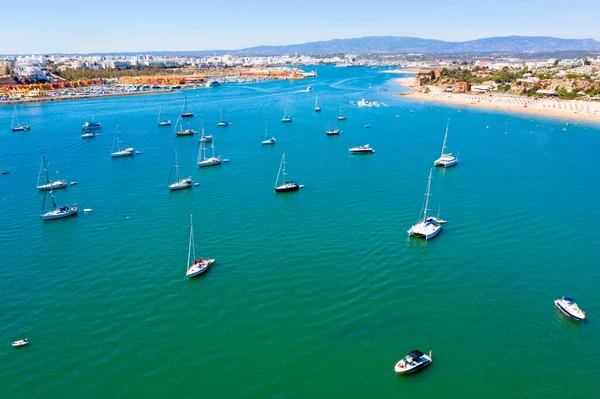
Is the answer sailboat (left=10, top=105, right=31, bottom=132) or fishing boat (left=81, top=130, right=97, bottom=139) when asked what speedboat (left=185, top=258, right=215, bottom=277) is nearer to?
fishing boat (left=81, top=130, right=97, bottom=139)

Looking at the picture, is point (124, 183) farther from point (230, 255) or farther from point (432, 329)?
point (432, 329)

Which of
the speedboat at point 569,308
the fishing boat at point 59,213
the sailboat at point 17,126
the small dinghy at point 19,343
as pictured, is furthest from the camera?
the sailboat at point 17,126

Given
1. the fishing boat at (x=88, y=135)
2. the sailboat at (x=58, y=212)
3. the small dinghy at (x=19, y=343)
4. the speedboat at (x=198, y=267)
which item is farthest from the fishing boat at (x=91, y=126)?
the small dinghy at (x=19, y=343)

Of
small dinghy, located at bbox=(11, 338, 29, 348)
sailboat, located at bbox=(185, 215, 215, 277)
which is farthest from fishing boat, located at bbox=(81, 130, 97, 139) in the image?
small dinghy, located at bbox=(11, 338, 29, 348)

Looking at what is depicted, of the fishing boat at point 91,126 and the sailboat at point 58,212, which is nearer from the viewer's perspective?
the sailboat at point 58,212

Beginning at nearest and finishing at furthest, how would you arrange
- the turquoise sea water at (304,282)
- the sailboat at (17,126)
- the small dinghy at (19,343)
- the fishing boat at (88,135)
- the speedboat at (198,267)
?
the turquoise sea water at (304,282) < the small dinghy at (19,343) < the speedboat at (198,267) < the fishing boat at (88,135) < the sailboat at (17,126)

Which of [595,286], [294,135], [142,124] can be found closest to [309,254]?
[595,286]

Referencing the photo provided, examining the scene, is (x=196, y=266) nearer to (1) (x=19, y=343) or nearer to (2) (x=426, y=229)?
(1) (x=19, y=343)

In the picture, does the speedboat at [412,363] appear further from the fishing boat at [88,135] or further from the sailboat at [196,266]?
the fishing boat at [88,135]
